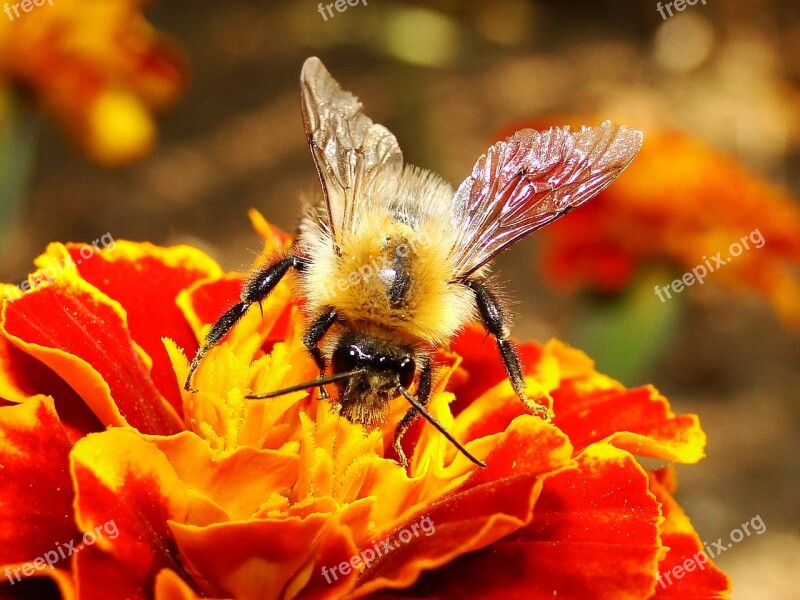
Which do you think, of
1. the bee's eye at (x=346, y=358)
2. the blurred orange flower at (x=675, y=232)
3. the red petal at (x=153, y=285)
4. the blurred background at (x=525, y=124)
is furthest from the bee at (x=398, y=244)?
the blurred orange flower at (x=675, y=232)

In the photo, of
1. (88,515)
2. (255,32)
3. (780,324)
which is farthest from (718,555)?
(255,32)

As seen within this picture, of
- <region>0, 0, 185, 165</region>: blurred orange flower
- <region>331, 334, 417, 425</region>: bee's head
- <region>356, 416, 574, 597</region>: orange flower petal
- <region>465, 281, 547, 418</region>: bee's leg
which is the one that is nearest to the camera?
<region>356, 416, 574, 597</region>: orange flower petal

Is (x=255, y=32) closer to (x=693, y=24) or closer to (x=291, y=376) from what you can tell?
(x=693, y=24)

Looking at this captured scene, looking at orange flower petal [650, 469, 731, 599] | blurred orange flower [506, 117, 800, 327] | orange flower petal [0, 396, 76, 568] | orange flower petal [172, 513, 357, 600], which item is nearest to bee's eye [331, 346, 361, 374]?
orange flower petal [172, 513, 357, 600]

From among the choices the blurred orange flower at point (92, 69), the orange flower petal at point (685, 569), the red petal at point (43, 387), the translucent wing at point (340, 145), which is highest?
the blurred orange flower at point (92, 69)

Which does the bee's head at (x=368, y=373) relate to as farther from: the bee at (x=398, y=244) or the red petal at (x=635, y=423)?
the red petal at (x=635, y=423)

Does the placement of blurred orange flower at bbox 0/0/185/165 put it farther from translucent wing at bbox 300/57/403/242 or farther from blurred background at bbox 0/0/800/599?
translucent wing at bbox 300/57/403/242

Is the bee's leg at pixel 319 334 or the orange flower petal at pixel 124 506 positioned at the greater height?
the bee's leg at pixel 319 334
